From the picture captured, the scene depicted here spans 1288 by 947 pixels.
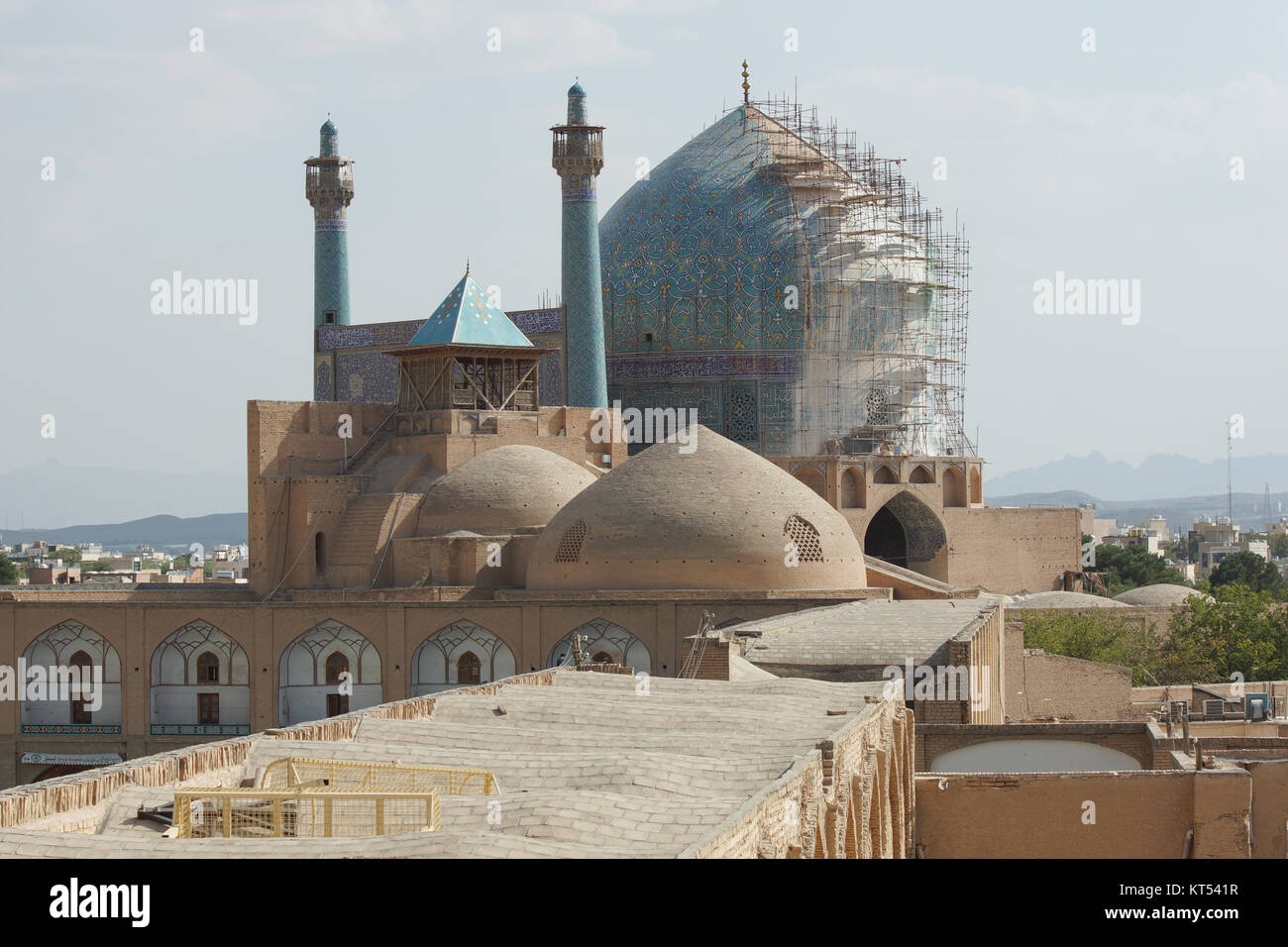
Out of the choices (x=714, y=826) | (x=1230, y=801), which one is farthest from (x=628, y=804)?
(x=1230, y=801)

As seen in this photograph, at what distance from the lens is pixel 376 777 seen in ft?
35.1

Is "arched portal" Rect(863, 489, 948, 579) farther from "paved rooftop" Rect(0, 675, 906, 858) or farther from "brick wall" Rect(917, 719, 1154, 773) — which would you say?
"paved rooftop" Rect(0, 675, 906, 858)

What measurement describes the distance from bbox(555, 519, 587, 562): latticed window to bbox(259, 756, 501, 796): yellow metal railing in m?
17.5

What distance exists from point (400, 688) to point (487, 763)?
55.5ft

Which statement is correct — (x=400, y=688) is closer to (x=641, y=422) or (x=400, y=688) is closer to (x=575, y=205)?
(x=575, y=205)

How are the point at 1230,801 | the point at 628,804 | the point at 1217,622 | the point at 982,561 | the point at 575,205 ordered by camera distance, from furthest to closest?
1. the point at 982,561
2. the point at 575,205
3. the point at 1217,622
4. the point at 1230,801
5. the point at 628,804

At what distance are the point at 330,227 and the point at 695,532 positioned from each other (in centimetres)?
1555

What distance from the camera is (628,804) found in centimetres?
946

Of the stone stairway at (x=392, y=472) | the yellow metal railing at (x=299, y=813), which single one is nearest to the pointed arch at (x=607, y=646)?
the stone stairway at (x=392, y=472)

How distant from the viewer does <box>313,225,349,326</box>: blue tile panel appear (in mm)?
40406

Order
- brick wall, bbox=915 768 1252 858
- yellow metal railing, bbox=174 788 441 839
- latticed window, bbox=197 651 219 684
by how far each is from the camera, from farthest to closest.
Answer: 1. latticed window, bbox=197 651 219 684
2. brick wall, bbox=915 768 1252 858
3. yellow metal railing, bbox=174 788 441 839

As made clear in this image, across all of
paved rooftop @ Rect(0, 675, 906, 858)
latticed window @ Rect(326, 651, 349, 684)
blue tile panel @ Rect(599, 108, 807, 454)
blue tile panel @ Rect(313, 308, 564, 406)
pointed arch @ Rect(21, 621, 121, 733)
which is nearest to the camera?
paved rooftop @ Rect(0, 675, 906, 858)

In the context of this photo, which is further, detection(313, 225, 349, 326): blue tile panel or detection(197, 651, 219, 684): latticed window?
detection(313, 225, 349, 326): blue tile panel

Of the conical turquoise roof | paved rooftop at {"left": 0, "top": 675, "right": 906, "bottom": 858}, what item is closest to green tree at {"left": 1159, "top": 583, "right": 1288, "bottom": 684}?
the conical turquoise roof
